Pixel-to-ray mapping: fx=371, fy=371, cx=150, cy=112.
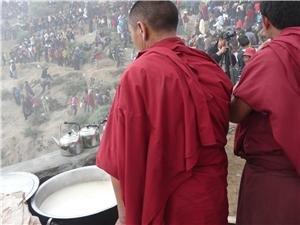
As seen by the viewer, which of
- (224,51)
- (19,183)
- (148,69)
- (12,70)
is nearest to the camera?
(148,69)

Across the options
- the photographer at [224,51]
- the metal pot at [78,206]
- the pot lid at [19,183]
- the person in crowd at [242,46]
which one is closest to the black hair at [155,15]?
the metal pot at [78,206]

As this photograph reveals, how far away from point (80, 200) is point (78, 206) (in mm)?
70

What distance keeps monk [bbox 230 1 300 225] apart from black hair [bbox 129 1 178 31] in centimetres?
36

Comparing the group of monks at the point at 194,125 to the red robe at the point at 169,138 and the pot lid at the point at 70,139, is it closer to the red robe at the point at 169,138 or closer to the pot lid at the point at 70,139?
the red robe at the point at 169,138

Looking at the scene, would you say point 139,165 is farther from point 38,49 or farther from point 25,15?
point 38,49

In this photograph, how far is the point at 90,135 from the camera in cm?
280

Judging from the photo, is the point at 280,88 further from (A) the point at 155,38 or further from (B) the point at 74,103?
(B) the point at 74,103

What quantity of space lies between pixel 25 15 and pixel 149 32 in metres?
1.98

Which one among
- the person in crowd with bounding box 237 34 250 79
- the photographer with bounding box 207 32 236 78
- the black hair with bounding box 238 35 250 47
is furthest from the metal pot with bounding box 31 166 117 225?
the black hair with bounding box 238 35 250 47

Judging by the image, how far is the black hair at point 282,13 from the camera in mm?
1447

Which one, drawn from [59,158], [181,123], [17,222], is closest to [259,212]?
[181,123]

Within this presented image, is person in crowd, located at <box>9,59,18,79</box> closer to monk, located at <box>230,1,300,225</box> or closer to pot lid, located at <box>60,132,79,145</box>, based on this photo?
pot lid, located at <box>60,132,79,145</box>

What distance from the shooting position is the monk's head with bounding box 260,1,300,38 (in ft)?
4.75

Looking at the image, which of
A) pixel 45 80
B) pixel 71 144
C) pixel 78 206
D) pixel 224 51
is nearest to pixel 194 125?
pixel 78 206
